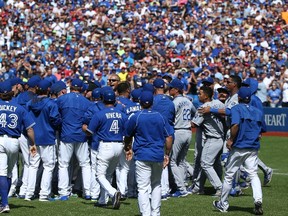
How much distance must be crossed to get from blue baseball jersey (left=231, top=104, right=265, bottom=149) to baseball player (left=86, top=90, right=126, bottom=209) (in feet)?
7.10

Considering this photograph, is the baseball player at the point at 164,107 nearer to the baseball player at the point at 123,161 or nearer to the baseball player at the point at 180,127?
the baseball player at the point at 123,161

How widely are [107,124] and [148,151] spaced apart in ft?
6.41

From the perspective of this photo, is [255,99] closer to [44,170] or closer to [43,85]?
[43,85]

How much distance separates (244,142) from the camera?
13.9 metres

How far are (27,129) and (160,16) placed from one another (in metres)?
23.9

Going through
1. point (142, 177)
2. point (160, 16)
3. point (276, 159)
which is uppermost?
point (160, 16)

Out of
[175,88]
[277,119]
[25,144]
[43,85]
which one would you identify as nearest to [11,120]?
[43,85]

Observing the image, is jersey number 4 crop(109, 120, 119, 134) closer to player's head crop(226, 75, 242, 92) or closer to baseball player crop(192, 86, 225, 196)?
baseball player crop(192, 86, 225, 196)

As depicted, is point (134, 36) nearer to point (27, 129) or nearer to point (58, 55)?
point (58, 55)

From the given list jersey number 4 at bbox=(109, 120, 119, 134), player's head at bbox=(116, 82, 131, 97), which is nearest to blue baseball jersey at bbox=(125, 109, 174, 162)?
jersey number 4 at bbox=(109, 120, 119, 134)

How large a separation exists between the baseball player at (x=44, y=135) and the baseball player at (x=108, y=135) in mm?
1225

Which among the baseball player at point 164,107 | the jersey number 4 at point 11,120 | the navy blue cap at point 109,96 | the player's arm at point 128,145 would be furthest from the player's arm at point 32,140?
the baseball player at point 164,107

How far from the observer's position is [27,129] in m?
14.2

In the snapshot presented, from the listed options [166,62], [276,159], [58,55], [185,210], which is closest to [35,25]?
[58,55]
